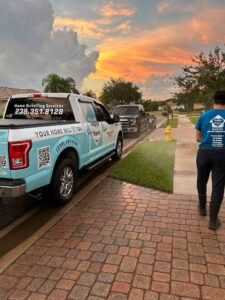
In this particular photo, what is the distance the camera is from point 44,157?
177 inches

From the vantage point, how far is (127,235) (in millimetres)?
4129

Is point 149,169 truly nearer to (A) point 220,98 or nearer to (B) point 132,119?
(A) point 220,98

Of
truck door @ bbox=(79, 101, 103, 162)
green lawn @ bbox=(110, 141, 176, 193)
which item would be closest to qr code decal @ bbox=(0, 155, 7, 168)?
truck door @ bbox=(79, 101, 103, 162)

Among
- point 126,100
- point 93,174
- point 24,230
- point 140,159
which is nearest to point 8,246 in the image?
point 24,230

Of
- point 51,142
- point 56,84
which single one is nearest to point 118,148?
point 51,142

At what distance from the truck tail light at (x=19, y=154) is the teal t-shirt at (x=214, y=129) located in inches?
100.0

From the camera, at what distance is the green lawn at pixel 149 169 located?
649 cm

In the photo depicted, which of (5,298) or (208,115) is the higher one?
(208,115)

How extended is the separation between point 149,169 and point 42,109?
3.16 meters

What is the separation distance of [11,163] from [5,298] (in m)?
1.72

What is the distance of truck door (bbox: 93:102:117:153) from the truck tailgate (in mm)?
3511

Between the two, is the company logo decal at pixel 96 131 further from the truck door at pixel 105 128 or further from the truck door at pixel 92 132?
the truck door at pixel 105 128

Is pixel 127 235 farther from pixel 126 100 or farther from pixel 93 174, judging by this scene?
pixel 126 100

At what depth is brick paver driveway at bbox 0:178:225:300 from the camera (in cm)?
298
